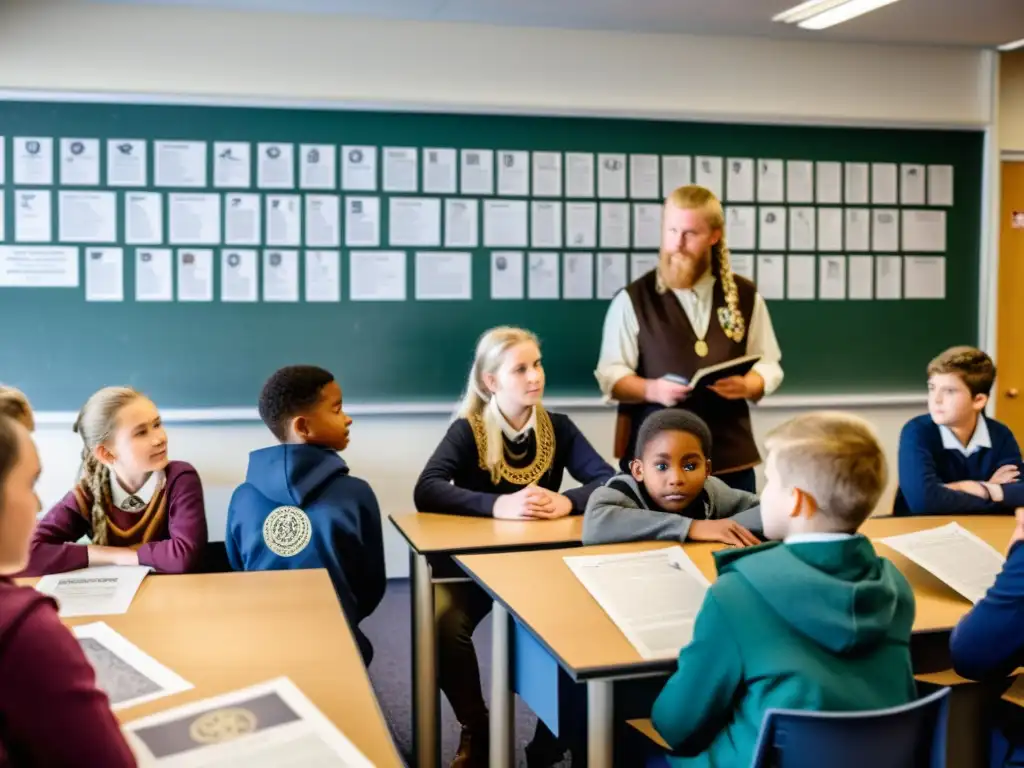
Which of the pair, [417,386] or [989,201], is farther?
[989,201]

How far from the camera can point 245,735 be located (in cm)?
141

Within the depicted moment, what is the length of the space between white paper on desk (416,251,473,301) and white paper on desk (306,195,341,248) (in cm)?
38

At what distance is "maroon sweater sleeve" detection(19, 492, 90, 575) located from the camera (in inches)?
91.3

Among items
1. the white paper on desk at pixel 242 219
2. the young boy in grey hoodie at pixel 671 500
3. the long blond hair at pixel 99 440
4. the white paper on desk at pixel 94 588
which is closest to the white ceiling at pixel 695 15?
the white paper on desk at pixel 242 219

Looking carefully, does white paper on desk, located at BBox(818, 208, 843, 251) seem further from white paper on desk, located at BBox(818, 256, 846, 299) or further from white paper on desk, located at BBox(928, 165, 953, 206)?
white paper on desk, located at BBox(928, 165, 953, 206)

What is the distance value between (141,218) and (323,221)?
755 millimetres

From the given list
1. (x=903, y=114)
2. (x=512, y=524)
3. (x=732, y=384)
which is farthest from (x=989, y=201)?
(x=512, y=524)

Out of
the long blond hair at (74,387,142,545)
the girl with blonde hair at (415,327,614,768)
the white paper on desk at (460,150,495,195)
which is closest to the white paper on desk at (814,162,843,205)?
the white paper on desk at (460,150,495,195)

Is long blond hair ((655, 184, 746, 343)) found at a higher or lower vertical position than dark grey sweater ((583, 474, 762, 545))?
higher

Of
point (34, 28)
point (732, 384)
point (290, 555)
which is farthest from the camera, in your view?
point (34, 28)

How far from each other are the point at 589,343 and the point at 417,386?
32.6 inches

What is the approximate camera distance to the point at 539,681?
82.0 inches

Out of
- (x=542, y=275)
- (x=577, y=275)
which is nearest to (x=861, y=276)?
(x=577, y=275)

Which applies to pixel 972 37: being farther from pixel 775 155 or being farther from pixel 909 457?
pixel 909 457
